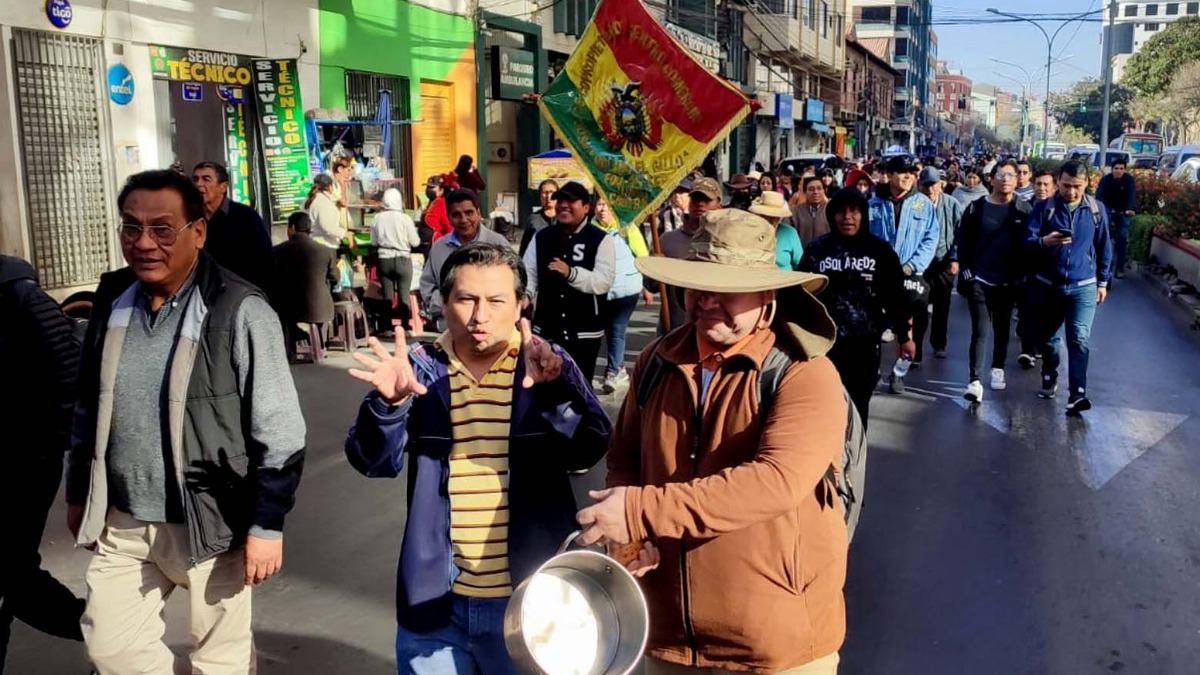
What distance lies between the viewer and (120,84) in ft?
39.1

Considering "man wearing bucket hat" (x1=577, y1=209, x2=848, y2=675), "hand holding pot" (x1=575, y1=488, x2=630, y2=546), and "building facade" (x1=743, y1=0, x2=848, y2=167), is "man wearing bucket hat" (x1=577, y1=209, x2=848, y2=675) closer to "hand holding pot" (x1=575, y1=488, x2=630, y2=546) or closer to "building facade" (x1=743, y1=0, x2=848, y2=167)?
"hand holding pot" (x1=575, y1=488, x2=630, y2=546)

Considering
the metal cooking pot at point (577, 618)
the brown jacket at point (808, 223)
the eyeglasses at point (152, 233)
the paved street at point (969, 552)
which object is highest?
the eyeglasses at point (152, 233)

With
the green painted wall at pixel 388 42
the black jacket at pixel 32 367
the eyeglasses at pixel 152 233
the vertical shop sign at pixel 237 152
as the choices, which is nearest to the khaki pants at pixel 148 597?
the black jacket at pixel 32 367

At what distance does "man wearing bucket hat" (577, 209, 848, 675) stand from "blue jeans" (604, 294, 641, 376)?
611 cm

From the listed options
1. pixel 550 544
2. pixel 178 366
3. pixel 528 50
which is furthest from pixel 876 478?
pixel 528 50

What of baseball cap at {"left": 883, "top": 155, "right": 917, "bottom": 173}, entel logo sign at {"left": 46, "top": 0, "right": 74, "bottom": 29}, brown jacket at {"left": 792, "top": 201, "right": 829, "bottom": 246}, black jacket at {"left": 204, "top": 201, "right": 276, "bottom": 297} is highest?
entel logo sign at {"left": 46, "top": 0, "right": 74, "bottom": 29}

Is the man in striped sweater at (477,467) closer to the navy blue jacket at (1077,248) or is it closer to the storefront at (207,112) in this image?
the navy blue jacket at (1077,248)

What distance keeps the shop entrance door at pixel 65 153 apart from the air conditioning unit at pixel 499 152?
1165 cm

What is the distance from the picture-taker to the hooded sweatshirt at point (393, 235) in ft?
36.0

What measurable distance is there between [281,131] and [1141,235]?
1478 cm

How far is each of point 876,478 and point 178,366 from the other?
4.83m

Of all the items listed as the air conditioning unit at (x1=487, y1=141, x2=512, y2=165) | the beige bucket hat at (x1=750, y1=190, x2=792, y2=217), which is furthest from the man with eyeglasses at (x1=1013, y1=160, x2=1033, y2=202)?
the air conditioning unit at (x1=487, y1=141, x2=512, y2=165)

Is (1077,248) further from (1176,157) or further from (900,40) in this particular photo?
(900,40)

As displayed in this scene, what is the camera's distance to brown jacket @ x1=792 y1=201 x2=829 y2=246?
10413mm
